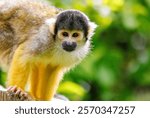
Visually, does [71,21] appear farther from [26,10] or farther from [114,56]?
[114,56]

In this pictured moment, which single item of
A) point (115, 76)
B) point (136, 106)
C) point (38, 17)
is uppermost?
point (38, 17)

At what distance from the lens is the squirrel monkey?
824 centimetres

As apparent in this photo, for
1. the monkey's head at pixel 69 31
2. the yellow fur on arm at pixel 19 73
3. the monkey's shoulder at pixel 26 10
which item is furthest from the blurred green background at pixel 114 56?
the yellow fur on arm at pixel 19 73

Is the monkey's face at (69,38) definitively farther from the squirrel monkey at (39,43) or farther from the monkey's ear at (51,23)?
the monkey's ear at (51,23)

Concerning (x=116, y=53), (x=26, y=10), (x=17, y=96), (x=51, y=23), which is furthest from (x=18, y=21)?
(x=116, y=53)

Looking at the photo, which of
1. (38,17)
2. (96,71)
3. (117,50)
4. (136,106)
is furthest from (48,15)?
(117,50)

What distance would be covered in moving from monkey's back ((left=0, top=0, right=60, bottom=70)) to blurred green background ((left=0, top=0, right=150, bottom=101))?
1.68 meters

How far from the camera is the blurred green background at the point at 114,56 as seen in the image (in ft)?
34.8

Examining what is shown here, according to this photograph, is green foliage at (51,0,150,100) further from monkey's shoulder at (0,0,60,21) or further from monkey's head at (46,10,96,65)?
monkey's head at (46,10,96,65)

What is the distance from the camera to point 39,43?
8.41 meters

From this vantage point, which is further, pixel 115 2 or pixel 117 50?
pixel 117 50

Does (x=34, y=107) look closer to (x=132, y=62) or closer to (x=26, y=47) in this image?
(x=26, y=47)

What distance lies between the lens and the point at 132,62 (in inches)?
506

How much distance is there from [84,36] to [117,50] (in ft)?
14.1
